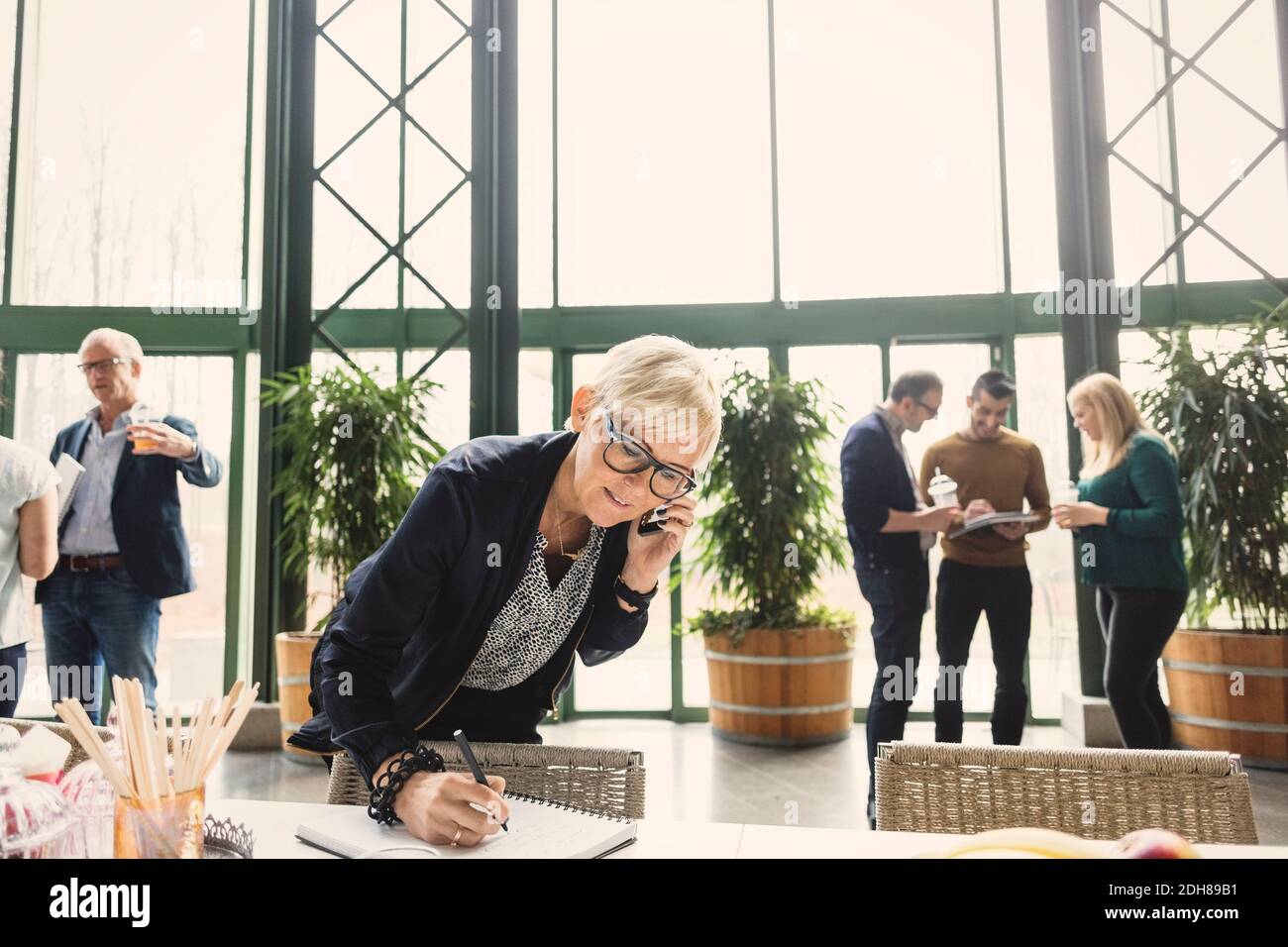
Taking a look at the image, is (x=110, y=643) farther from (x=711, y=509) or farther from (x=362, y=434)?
(x=711, y=509)

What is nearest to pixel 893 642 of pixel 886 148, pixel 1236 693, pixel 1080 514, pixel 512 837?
pixel 1080 514

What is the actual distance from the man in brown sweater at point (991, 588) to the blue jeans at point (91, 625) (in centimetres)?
303

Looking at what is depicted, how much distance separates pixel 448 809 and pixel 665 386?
0.63m

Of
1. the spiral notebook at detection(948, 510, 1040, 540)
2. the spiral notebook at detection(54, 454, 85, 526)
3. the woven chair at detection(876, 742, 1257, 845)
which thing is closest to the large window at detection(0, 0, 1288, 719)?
the spiral notebook at detection(948, 510, 1040, 540)

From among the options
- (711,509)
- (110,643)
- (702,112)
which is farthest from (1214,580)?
(110,643)

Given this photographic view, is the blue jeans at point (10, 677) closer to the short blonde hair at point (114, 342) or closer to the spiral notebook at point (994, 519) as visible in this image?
the short blonde hair at point (114, 342)

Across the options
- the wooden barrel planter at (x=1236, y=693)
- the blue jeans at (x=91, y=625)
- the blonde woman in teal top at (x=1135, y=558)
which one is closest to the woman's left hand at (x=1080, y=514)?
the blonde woman in teal top at (x=1135, y=558)

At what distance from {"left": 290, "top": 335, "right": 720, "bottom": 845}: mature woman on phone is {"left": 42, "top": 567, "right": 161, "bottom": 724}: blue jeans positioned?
2152 mm

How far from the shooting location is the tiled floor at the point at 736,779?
3314 mm

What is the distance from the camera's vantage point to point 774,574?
4.45 metres

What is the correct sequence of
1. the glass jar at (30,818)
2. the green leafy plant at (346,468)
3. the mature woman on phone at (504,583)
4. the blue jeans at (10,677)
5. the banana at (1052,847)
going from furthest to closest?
the green leafy plant at (346,468), the blue jeans at (10,677), the mature woman on phone at (504,583), the glass jar at (30,818), the banana at (1052,847)

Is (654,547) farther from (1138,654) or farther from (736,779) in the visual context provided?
(736,779)

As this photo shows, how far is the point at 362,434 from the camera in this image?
4.08m
